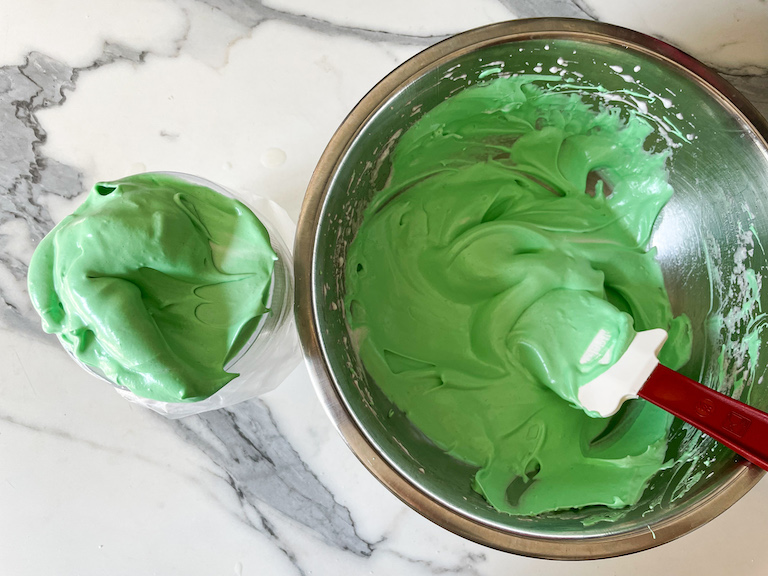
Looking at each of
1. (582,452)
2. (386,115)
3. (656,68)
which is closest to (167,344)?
(386,115)

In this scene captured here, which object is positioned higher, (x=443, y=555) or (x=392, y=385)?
(x=392, y=385)

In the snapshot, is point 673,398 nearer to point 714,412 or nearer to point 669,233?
point 714,412

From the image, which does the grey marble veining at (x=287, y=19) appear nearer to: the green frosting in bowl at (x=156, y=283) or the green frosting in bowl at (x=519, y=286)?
the green frosting in bowl at (x=519, y=286)

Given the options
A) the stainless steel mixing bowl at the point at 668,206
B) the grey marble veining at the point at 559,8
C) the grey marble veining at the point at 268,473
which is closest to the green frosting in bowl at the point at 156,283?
the stainless steel mixing bowl at the point at 668,206

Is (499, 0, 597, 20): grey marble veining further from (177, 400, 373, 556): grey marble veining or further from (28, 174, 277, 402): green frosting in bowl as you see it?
(177, 400, 373, 556): grey marble veining

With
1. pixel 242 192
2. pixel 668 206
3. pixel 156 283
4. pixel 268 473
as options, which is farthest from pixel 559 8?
pixel 268 473

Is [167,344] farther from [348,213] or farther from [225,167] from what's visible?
[225,167]

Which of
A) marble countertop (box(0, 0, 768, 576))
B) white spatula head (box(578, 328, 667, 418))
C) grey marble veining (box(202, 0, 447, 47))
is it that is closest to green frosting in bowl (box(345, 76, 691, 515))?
white spatula head (box(578, 328, 667, 418))
